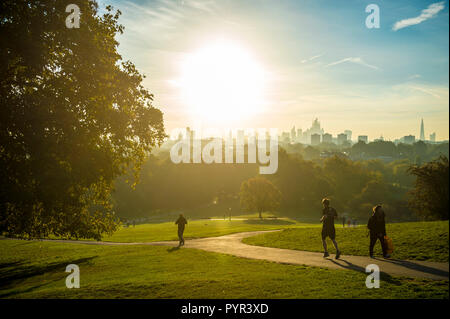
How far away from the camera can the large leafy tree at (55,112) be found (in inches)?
488

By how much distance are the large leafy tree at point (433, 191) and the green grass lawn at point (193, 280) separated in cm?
→ 4074

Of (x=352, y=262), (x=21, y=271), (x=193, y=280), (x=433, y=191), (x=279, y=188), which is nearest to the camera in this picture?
(x=193, y=280)

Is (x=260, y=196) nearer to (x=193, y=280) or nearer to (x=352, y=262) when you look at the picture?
(x=352, y=262)

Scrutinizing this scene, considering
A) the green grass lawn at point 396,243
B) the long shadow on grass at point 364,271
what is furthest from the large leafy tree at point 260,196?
the long shadow on grass at point 364,271

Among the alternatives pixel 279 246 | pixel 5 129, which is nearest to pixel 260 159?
pixel 279 246

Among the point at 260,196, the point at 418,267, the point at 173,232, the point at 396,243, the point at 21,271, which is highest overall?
the point at 418,267

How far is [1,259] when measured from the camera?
20.4 metres

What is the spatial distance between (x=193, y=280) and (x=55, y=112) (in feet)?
30.5

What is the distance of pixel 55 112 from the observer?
529 inches

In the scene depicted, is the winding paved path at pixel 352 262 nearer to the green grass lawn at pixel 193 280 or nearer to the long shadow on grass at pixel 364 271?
the long shadow on grass at pixel 364 271

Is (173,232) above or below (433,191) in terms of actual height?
below

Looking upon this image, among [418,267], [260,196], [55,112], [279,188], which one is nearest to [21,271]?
[55,112]
